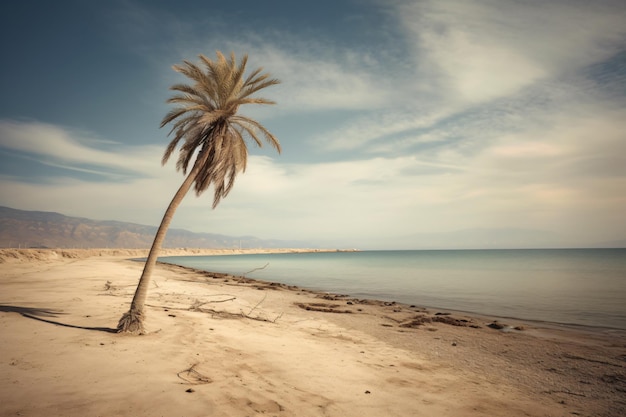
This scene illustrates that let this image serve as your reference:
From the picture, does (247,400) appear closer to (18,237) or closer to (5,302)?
(5,302)

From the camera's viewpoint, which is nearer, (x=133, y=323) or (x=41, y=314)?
(x=133, y=323)

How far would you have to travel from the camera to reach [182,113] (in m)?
10.1

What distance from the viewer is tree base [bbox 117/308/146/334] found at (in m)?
8.00

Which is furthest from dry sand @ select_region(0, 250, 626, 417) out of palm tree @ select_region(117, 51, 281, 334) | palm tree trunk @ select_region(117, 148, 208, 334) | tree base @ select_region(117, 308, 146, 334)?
palm tree @ select_region(117, 51, 281, 334)

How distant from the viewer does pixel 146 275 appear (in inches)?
336

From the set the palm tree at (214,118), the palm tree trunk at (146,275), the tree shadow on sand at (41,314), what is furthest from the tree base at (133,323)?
the palm tree at (214,118)

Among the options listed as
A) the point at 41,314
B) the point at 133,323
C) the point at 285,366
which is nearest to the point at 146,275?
the point at 133,323

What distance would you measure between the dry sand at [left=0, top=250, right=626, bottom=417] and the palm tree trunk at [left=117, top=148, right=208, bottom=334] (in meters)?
0.44

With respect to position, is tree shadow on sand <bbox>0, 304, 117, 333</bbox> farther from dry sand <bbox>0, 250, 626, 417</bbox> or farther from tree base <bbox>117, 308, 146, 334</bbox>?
tree base <bbox>117, 308, 146, 334</bbox>

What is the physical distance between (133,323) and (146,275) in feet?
4.24

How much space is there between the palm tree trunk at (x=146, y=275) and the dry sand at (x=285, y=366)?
0.44 meters

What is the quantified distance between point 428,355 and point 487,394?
104 inches

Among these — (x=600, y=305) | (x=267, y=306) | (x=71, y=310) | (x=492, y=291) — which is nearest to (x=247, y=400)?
(x=71, y=310)

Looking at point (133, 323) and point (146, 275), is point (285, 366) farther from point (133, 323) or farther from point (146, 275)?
point (146, 275)
